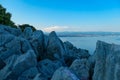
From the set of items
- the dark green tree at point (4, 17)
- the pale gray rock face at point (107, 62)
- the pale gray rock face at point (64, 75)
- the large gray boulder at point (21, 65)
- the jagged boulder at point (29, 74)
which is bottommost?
the jagged boulder at point (29, 74)

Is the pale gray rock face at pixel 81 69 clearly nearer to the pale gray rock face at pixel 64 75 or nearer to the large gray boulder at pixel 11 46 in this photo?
the pale gray rock face at pixel 64 75

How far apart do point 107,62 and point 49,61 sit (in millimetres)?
20880

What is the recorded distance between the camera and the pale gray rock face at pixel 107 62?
20.7 m

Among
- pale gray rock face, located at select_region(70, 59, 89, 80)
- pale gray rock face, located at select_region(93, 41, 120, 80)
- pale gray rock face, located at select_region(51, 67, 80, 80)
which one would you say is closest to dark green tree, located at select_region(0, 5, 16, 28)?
pale gray rock face, located at select_region(70, 59, 89, 80)

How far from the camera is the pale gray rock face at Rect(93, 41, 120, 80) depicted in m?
20.7

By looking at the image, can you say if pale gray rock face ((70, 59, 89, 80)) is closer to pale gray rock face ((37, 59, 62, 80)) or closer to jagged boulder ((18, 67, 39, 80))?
jagged boulder ((18, 67, 39, 80))

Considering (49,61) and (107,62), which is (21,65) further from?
(107,62)

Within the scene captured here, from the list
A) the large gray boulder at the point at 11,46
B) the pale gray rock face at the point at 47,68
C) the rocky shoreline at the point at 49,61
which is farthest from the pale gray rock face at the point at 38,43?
the pale gray rock face at the point at 47,68

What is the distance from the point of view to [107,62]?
2177 cm

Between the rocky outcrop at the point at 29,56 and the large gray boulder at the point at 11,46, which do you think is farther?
the large gray boulder at the point at 11,46

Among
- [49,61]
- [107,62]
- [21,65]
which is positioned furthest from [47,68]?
[107,62]

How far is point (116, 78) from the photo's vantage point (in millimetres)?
20328

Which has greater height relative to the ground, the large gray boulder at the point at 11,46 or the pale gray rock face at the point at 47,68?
the large gray boulder at the point at 11,46

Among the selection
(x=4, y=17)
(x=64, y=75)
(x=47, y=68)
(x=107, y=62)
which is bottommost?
(x=47, y=68)
